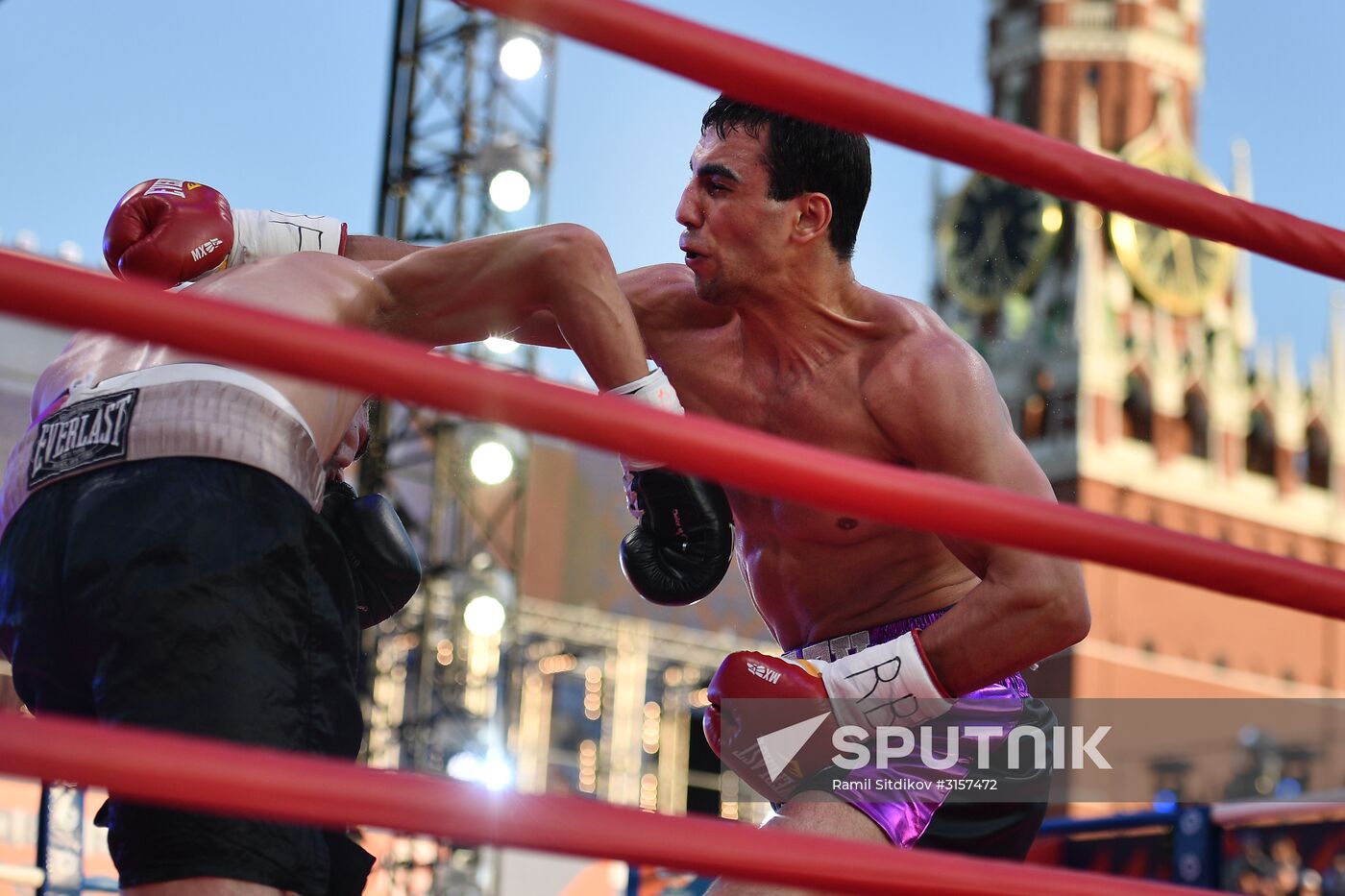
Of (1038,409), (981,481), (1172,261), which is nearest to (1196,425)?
(1172,261)

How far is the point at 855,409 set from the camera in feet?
7.54

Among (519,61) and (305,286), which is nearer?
(305,286)

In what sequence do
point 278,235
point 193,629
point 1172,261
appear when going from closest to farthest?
point 193,629, point 278,235, point 1172,261

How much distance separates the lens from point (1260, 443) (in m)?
34.2

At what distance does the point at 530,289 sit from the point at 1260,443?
34.5 meters

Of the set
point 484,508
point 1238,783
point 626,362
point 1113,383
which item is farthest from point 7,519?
point 1113,383

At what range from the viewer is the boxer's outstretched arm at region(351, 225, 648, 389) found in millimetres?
1902

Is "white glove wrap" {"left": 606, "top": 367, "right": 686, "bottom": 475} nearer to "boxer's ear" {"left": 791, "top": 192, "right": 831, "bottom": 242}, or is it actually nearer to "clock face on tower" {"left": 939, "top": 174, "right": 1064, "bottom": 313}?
"boxer's ear" {"left": 791, "top": 192, "right": 831, "bottom": 242}

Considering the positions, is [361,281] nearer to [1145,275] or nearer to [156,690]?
[156,690]

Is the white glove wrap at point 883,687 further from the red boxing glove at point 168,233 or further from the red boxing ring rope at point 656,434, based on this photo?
the red boxing glove at point 168,233

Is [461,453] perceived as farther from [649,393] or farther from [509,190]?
[649,393]

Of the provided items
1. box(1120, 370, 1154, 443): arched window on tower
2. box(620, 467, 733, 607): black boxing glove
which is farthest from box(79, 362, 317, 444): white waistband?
box(1120, 370, 1154, 443): arched window on tower

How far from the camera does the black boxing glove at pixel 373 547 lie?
1.84 meters

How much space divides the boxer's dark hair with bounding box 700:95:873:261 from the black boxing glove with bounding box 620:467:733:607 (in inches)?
22.7
